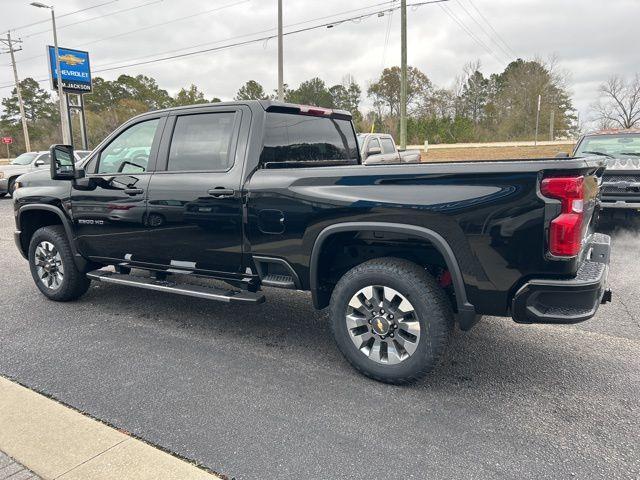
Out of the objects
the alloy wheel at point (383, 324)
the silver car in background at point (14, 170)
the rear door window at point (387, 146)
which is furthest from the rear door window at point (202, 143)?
the silver car in background at point (14, 170)

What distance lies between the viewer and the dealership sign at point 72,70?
28.3 metres

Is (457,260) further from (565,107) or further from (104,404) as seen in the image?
(565,107)

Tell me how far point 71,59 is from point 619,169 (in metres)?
31.3

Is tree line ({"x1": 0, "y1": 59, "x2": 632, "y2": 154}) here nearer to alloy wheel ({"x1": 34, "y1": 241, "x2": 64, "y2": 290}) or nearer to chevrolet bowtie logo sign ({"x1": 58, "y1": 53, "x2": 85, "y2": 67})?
chevrolet bowtie logo sign ({"x1": 58, "y1": 53, "x2": 85, "y2": 67})

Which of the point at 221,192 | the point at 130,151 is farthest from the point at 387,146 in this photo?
the point at 221,192

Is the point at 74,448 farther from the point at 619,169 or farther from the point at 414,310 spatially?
the point at 619,169

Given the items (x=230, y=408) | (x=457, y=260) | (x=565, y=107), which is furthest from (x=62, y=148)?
(x=565, y=107)

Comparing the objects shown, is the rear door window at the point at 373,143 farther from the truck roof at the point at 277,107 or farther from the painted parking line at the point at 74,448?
the painted parking line at the point at 74,448

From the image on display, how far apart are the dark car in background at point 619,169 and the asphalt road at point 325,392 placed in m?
3.51

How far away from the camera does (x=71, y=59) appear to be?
2919cm

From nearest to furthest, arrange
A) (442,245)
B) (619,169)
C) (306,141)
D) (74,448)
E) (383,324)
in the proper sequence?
(74,448) < (442,245) < (383,324) < (306,141) < (619,169)

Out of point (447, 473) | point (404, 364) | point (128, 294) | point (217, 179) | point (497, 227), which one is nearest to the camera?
point (447, 473)

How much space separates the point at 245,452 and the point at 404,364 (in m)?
1.19

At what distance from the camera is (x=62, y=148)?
4570 millimetres
